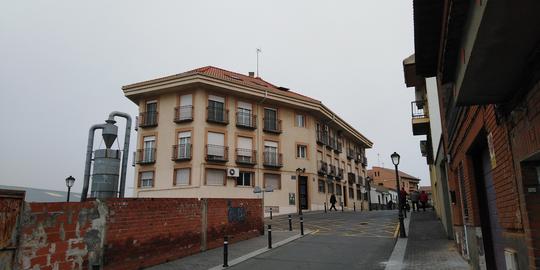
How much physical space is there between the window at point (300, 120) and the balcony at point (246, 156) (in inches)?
238

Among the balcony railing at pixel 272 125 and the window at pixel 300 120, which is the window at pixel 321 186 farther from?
the balcony railing at pixel 272 125

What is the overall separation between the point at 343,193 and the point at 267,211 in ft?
49.1

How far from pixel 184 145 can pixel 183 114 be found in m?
2.48

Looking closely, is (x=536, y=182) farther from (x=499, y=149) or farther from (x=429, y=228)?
(x=429, y=228)

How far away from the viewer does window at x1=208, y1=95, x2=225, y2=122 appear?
101 ft

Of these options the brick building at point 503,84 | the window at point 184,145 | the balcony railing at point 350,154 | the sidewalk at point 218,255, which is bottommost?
the sidewalk at point 218,255

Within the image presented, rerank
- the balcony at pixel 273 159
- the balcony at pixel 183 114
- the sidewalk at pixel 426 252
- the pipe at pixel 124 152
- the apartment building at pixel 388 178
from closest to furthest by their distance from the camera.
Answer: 1. the sidewalk at pixel 426 252
2. the pipe at pixel 124 152
3. the balcony at pixel 183 114
4. the balcony at pixel 273 159
5. the apartment building at pixel 388 178

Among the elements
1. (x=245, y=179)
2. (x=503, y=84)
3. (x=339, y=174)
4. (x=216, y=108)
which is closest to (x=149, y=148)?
(x=216, y=108)

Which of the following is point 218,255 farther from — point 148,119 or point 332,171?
point 332,171

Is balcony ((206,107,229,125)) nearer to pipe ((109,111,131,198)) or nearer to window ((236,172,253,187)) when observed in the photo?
window ((236,172,253,187))

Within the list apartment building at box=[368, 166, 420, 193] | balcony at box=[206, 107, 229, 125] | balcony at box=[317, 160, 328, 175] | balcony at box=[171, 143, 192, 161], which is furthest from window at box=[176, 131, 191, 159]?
apartment building at box=[368, 166, 420, 193]

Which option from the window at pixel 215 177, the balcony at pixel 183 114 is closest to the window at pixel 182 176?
the window at pixel 215 177

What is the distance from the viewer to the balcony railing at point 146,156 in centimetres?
3118

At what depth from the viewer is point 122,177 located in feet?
50.9
